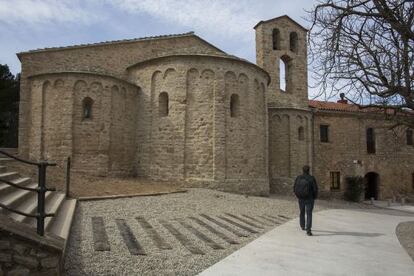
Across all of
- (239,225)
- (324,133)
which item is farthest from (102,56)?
(324,133)

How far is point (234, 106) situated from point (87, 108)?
21.8 ft

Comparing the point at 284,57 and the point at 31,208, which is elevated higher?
the point at 284,57

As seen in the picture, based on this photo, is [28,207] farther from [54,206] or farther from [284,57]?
[284,57]

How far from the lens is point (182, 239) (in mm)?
7445

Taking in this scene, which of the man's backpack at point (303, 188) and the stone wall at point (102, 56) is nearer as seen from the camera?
the man's backpack at point (303, 188)

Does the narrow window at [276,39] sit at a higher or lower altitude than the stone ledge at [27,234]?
higher

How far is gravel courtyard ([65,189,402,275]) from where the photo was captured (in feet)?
18.5

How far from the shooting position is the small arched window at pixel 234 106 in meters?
17.7

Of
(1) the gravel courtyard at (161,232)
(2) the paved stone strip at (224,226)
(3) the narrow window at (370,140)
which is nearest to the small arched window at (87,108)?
Answer: (1) the gravel courtyard at (161,232)

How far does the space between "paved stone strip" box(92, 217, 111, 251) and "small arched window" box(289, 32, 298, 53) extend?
62.7 ft

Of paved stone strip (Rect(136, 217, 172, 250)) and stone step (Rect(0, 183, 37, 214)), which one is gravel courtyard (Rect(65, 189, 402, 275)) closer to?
paved stone strip (Rect(136, 217, 172, 250))

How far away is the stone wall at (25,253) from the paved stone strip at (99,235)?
1415 mm

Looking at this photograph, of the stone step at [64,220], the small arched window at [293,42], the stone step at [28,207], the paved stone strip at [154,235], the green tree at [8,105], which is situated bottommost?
the paved stone strip at [154,235]

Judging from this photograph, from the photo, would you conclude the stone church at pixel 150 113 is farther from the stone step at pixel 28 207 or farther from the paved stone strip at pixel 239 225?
the stone step at pixel 28 207
